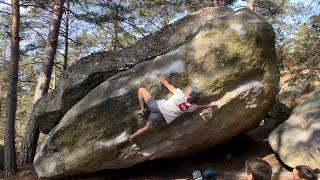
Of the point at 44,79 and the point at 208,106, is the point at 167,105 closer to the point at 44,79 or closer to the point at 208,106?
the point at 208,106

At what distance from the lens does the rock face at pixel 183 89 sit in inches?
339

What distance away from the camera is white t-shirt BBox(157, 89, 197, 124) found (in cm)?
803

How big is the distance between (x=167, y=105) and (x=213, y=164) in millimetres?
2469

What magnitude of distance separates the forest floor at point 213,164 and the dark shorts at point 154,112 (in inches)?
67.6

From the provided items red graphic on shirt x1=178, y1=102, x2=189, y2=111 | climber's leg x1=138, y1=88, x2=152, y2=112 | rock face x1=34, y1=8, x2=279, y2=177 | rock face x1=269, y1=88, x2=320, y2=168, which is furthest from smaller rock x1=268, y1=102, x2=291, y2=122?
climber's leg x1=138, y1=88, x2=152, y2=112

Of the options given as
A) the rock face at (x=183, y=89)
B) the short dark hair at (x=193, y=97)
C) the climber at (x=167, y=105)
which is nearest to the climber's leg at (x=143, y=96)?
the climber at (x=167, y=105)

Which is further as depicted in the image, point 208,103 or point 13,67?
point 13,67

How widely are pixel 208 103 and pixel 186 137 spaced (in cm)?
92

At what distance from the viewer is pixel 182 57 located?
28.6ft

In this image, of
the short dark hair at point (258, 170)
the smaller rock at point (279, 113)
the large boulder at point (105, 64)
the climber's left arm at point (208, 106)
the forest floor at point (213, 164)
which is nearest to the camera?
the short dark hair at point (258, 170)

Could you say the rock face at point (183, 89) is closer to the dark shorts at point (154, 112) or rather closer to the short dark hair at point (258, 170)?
the dark shorts at point (154, 112)

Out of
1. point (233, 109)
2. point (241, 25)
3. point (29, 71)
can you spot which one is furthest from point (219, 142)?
point (29, 71)

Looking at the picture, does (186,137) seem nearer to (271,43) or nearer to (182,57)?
(182,57)

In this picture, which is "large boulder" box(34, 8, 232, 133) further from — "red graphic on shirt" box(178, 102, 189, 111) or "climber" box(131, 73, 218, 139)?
"red graphic on shirt" box(178, 102, 189, 111)
